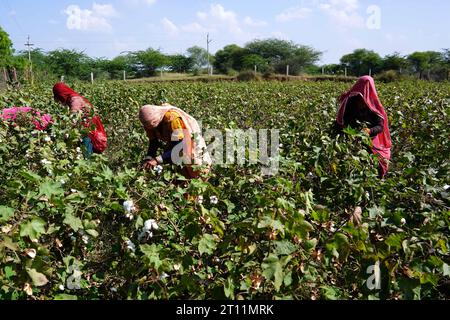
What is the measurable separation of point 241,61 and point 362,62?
1402cm

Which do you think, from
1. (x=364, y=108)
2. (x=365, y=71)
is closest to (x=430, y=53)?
(x=365, y=71)

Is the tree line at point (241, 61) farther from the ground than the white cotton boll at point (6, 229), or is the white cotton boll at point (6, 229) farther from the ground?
the tree line at point (241, 61)

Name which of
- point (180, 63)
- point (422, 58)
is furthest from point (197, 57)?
point (422, 58)

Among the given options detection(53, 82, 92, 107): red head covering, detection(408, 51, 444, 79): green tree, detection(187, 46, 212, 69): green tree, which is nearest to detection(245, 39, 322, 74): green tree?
detection(187, 46, 212, 69): green tree

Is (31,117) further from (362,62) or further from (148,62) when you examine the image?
(148,62)

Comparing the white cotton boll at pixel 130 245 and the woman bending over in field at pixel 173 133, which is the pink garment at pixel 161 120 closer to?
the woman bending over in field at pixel 173 133

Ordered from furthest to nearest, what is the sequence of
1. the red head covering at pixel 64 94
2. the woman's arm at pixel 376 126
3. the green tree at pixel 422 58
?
1. the green tree at pixel 422 58
2. the red head covering at pixel 64 94
3. the woman's arm at pixel 376 126

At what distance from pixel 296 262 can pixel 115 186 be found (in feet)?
2.34

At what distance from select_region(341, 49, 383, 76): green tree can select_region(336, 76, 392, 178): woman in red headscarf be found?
4540 centimetres

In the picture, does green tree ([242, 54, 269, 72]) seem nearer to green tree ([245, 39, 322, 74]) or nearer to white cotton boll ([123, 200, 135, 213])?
green tree ([245, 39, 322, 74])

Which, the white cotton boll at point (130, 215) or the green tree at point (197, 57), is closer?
the white cotton boll at point (130, 215)

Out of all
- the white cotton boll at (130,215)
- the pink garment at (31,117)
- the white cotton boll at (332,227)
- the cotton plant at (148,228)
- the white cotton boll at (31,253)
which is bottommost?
the white cotton boll at (332,227)

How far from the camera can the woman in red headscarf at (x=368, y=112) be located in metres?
2.99

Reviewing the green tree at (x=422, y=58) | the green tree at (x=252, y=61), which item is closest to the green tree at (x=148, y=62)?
the green tree at (x=252, y=61)
